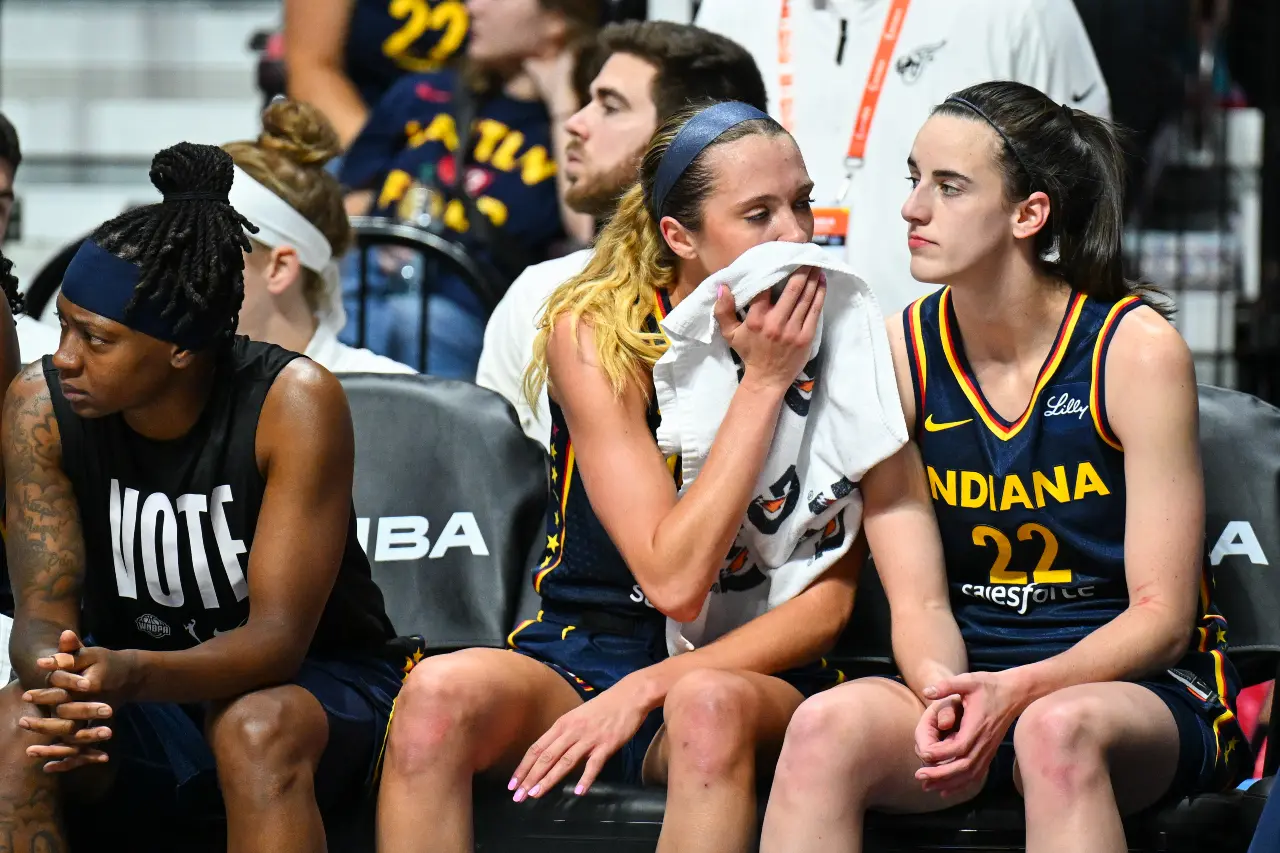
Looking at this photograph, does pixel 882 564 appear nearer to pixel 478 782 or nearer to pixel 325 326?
pixel 478 782

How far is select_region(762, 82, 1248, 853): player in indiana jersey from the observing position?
238 centimetres

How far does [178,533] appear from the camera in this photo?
254 cm

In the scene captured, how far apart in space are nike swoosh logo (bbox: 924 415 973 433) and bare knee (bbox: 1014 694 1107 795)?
0.51m

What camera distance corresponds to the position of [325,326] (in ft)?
11.8

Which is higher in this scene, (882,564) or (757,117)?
(757,117)

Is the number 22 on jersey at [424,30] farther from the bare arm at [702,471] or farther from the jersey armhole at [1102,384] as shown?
the jersey armhole at [1102,384]

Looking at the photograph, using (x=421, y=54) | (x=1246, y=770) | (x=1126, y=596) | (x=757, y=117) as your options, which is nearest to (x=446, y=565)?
(x=757, y=117)

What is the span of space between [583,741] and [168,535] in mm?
663

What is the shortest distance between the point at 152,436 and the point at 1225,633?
5.52 ft

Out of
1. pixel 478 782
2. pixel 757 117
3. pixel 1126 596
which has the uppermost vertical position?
pixel 757 117

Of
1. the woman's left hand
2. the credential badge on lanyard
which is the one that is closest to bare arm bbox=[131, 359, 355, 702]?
the woman's left hand

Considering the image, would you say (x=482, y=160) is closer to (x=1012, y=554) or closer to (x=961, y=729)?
(x=1012, y=554)

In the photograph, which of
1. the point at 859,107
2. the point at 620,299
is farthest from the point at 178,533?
the point at 859,107

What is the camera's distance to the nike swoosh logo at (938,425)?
268 centimetres
